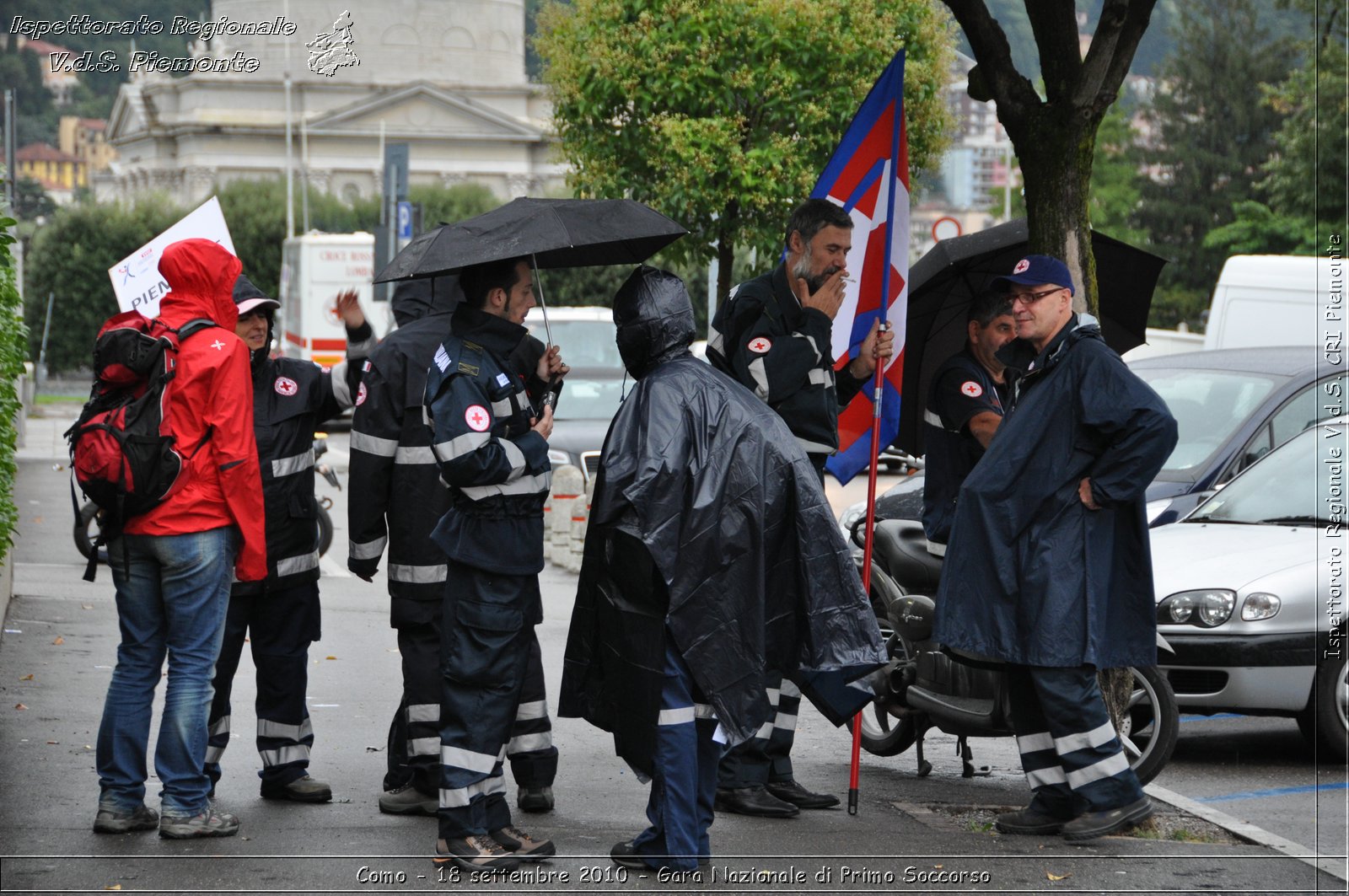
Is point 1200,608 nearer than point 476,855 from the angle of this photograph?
No

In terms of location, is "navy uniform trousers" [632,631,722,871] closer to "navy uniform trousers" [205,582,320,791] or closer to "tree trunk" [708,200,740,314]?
"navy uniform trousers" [205,582,320,791]

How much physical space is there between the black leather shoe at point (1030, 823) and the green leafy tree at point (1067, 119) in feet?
6.54

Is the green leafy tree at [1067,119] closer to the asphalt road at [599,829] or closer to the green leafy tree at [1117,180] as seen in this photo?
the asphalt road at [599,829]

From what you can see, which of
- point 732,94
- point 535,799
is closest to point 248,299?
point 535,799

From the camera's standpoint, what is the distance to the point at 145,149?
8175 cm

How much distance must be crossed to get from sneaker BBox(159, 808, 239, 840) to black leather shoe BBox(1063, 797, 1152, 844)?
2814 millimetres

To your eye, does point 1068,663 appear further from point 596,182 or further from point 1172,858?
point 596,182

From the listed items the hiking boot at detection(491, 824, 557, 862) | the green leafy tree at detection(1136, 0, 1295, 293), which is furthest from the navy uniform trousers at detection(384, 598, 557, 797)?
the green leafy tree at detection(1136, 0, 1295, 293)

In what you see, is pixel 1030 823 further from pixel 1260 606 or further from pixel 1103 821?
pixel 1260 606

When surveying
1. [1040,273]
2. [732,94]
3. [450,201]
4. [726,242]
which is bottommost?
[1040,273]

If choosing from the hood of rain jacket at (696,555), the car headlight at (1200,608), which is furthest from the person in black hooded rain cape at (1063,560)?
the car headlight at (1200,608)

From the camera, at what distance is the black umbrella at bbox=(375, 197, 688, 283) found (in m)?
5.48

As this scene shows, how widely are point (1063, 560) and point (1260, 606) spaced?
2436mm

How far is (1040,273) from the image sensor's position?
6164mm
